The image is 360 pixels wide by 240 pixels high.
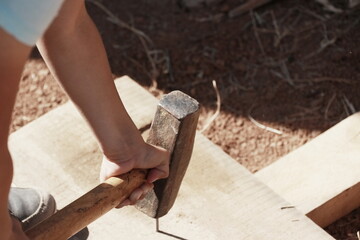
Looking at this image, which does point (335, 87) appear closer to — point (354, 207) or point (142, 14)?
point (354, 207)

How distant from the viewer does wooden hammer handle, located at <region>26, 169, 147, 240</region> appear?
231cm

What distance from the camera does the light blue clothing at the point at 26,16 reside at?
1.60m

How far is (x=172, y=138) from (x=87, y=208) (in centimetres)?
34

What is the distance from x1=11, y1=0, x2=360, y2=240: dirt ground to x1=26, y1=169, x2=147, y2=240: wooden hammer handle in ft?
3.67

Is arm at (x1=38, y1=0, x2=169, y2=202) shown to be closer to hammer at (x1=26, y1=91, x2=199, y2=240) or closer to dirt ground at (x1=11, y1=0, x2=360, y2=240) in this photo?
hammer at (x1=26, y1=91, x2=199, y2=240)

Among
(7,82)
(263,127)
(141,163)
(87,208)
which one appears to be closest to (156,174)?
(141,163)

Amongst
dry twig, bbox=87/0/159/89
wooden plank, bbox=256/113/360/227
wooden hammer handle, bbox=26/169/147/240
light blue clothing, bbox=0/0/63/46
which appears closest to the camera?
light blue clothing, bbox=0/0/63/46

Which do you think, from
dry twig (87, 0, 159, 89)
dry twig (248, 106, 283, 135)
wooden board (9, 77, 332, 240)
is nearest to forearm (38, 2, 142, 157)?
wooden board (9, 77, 332, 240)

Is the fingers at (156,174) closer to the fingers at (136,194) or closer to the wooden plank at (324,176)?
the fingers at (136,194)

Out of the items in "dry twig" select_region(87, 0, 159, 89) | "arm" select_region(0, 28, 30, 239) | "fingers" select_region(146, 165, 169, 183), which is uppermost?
"arm" select_region(0, 28, 30, 239)

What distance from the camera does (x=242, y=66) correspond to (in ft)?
13.2

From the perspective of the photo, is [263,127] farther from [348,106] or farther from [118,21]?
[118,21]

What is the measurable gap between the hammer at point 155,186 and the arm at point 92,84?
5 cm

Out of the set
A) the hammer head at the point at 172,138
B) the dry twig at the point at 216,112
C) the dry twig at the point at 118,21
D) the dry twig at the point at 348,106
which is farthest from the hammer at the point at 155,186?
the dry twig at the point at 118,21
